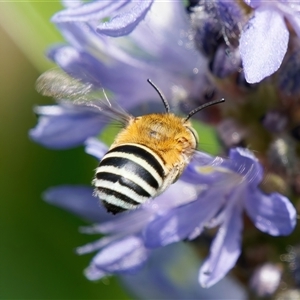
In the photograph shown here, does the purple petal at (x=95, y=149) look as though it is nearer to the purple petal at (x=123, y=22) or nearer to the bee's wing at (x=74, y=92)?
the bee's wing at (x=74, y=92)

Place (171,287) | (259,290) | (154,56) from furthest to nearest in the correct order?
(171,287) < (154,56) < (259,290)

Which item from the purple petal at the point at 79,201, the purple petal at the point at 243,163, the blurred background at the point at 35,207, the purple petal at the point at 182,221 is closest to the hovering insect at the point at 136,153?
the purple petal at the point at 243,163

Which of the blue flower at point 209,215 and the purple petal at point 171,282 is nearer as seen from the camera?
the blue flower at point 209,215

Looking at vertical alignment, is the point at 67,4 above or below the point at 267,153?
above

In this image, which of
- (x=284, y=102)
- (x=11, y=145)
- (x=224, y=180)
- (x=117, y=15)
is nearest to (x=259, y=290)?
(x=224, y=180)

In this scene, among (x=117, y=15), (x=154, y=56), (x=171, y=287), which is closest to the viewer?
(x=117, y=15)

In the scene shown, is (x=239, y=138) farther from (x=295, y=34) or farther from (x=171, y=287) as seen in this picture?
(x=171, y=287)
